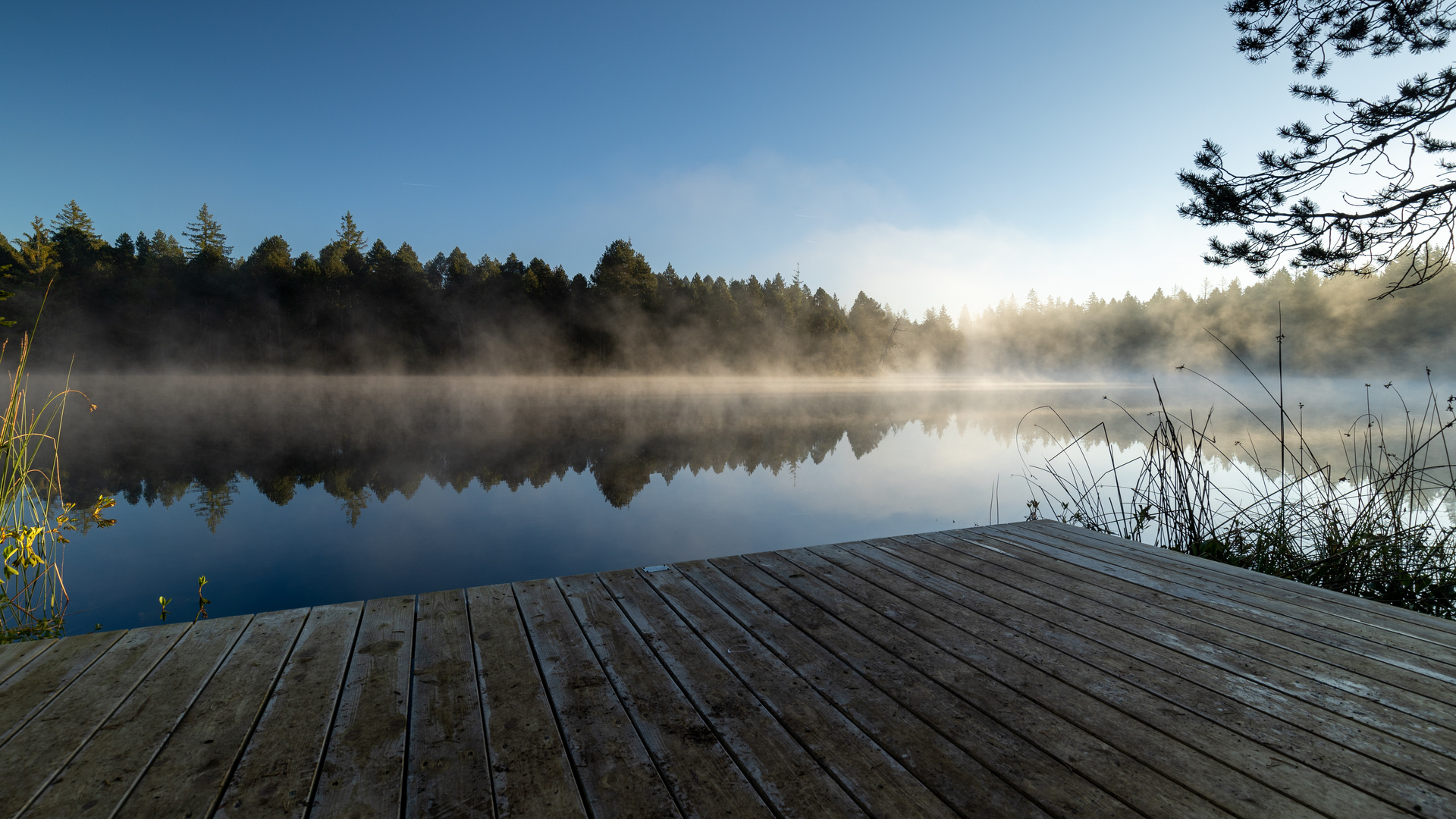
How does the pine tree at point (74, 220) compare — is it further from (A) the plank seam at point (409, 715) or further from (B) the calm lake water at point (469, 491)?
(A) the plank seam at point (409, 715)

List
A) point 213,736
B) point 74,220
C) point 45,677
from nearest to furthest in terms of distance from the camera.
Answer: point 213,736 → point 45,677 → point 74,220

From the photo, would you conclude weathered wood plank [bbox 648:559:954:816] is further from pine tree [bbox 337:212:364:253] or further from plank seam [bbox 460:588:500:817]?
pine tree [bbox 337:212:364:253]

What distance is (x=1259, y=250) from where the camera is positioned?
308cm

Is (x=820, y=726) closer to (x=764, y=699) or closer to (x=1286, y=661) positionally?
(x=764, y=699)

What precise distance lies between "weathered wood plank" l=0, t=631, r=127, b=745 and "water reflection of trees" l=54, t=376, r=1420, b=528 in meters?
3.59

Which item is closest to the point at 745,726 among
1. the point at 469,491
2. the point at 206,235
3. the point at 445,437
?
the point at 469,491

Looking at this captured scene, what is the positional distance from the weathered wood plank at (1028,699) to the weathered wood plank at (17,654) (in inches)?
79.6

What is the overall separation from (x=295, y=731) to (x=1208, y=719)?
6.00 ft

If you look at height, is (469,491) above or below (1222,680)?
below

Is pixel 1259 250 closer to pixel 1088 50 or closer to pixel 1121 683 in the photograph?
pixel 1121 683

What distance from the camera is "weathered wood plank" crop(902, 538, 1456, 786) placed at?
3.51ft

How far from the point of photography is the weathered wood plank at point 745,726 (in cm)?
94

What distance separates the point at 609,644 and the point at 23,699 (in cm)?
122

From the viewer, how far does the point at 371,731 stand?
113 centimetres
